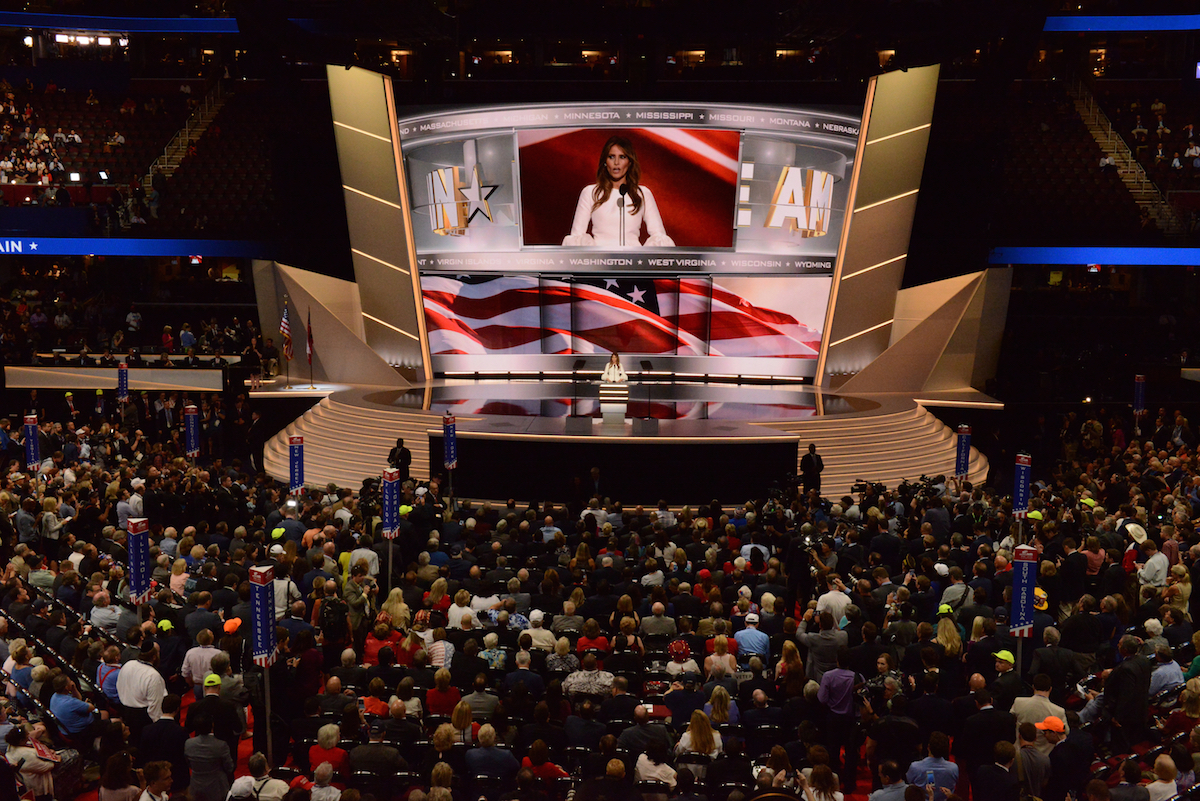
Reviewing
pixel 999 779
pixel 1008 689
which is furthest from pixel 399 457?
pixel 999 779

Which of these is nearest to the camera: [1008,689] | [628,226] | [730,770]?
[730,770]

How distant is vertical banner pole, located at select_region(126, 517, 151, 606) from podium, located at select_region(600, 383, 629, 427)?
11311mm

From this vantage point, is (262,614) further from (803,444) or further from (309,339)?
(309,339)

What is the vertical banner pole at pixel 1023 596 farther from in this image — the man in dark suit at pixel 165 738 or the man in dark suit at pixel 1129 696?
the man in dark suit at pixel 165 738

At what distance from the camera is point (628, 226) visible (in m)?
28.4

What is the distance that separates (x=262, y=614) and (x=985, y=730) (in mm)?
6072

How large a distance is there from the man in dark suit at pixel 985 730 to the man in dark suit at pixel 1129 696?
1396mm

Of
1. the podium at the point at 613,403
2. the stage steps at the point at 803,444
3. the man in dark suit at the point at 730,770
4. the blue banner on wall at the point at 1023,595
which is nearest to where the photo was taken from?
the man in dark suit at the point at 730,770

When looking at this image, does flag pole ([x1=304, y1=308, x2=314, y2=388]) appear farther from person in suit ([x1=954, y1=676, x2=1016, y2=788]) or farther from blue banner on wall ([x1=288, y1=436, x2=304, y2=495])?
person in suit ([x1=954, y1=676, x2=1016, y2=788])

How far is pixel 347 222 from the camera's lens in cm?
2972

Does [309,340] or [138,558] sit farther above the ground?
[309,340]

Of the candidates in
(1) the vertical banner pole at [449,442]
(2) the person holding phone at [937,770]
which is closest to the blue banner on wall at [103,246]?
(1) the vertical banner pole at [449,442]

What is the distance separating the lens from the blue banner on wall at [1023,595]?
32.0 ft

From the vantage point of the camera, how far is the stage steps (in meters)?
21.7
